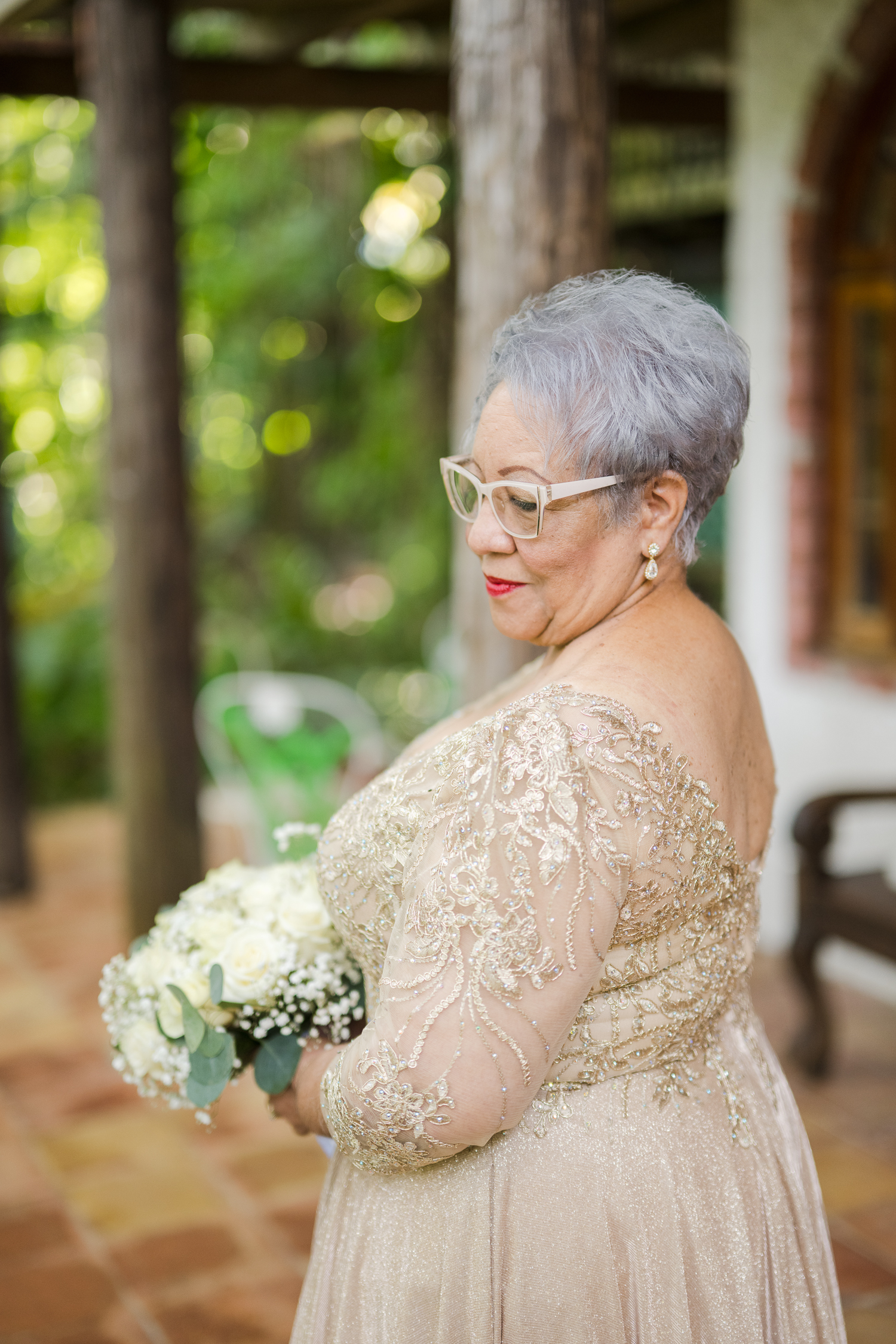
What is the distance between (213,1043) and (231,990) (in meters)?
0.07

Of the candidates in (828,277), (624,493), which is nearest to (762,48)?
(828,277)

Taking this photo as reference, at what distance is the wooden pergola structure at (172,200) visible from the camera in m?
2.48

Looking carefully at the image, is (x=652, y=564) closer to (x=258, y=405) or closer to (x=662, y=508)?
(x=662, y=508)

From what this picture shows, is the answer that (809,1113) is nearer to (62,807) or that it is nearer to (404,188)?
(62,807)

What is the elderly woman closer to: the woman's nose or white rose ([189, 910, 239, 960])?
the woman's nose

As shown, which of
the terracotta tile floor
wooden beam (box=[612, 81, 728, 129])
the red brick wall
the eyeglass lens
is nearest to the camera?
the eyeglass lens

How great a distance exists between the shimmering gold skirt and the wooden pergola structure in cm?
128

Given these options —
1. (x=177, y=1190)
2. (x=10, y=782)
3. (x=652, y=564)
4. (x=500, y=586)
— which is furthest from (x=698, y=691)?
(x=10, y=782)

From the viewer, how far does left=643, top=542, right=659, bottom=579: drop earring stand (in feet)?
4.66

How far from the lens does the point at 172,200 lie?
4160 mm

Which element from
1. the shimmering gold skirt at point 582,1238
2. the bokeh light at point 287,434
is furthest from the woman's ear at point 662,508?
the bokeh light at point 287,434

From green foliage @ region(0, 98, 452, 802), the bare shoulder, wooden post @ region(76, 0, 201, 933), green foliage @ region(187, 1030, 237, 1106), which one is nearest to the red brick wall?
wooden post @ region(76, 0, 201, 933)

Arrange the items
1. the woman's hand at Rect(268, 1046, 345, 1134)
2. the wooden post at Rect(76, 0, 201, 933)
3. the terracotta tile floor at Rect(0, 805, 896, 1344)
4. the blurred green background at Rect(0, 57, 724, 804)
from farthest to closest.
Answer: the blurred green background at Rect(0, 57, 724, 804) < the wooden post at Rect(76, 0, 201, 933) < the terracotta tile floor at Rect(0, 805, 896, 1344) < the woman's hand at Rect(268, 1046, 345, 1134)

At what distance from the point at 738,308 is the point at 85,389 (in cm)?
661
